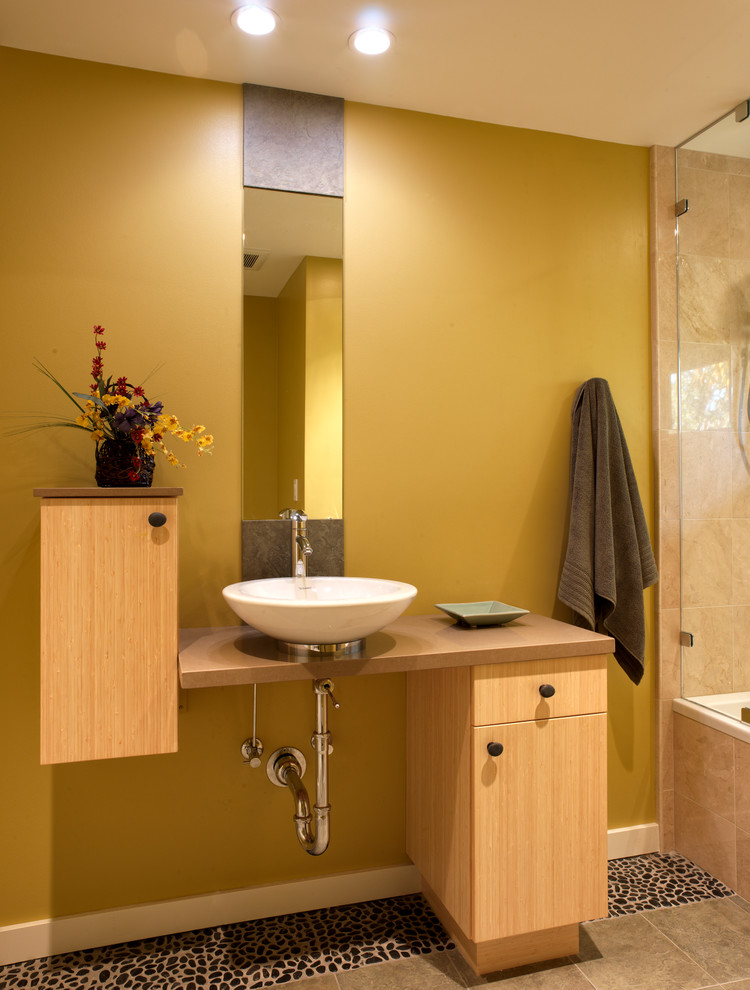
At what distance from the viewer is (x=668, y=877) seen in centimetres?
225

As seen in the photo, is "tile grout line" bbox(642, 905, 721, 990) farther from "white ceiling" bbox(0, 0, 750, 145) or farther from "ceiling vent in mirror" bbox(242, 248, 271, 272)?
"white ceiling" bbox(0, 0, 750, 145)

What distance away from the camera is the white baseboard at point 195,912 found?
6.11 feet

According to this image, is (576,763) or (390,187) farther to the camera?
(390,187)

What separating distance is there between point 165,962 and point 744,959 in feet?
5.04

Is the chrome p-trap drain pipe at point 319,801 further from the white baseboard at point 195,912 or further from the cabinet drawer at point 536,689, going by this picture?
the cabinet drawer at point 536,689

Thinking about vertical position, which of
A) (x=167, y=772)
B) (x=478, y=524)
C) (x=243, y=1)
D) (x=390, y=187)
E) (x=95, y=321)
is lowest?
(x=167, y=772)

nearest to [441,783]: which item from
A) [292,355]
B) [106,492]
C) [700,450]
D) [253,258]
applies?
[106,492]

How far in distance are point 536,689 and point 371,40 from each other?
5.81 feet

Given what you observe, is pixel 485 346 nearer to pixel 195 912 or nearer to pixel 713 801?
pixel 713 801

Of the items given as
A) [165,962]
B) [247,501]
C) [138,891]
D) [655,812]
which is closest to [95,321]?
[247,501]

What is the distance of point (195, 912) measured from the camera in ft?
6.46

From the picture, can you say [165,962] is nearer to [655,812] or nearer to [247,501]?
[247,501]

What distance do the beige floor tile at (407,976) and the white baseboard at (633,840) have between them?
2.67 ft

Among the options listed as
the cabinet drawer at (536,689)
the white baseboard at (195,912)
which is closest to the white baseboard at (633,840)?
the white baseboard at (195,912)
